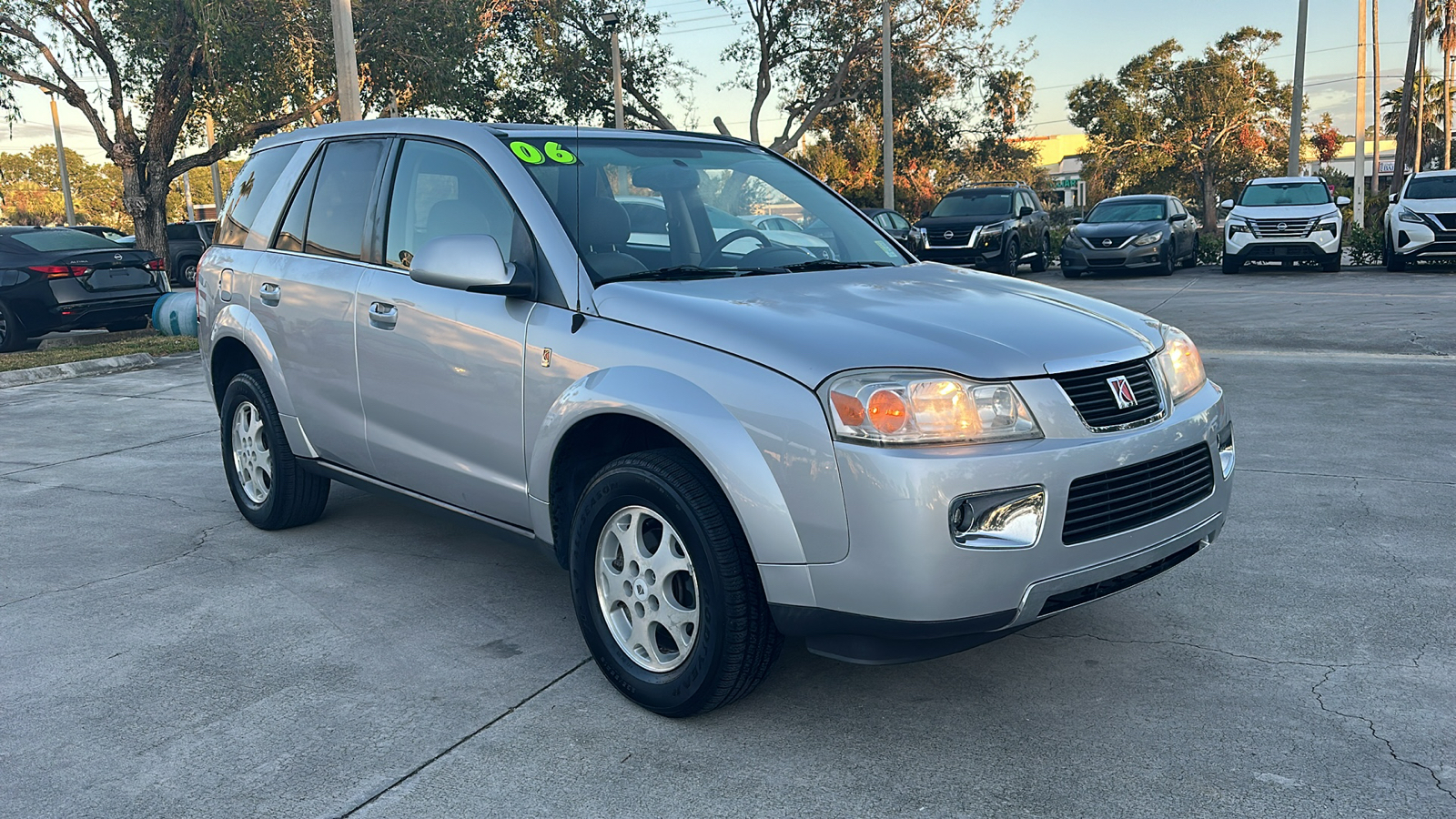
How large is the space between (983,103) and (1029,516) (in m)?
31.6

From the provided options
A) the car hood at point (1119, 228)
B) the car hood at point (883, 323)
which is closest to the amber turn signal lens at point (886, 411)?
Answer: the car hood at point (883, 323)

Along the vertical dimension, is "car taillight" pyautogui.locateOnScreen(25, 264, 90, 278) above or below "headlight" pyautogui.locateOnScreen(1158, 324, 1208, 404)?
above

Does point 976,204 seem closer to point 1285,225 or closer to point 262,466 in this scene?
point 1285,225

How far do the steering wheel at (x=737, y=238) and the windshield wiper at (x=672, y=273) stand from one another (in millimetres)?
152

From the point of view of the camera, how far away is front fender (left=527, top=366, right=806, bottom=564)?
9.90ft

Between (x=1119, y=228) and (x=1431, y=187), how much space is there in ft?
15.6

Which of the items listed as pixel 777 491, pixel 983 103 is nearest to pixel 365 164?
pixel 777 491

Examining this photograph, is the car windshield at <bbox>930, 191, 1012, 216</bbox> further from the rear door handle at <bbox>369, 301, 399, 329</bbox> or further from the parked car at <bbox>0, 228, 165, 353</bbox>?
the rear door handle at <bbox>369, 301, 399, 329</bbox>

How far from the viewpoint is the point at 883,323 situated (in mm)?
3268

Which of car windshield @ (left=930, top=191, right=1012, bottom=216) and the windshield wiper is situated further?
car windshield @ (left=930, top=191, right=1012, bottom=216)

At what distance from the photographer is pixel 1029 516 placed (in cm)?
295

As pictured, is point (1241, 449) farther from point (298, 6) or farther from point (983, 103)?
point (983, 103)

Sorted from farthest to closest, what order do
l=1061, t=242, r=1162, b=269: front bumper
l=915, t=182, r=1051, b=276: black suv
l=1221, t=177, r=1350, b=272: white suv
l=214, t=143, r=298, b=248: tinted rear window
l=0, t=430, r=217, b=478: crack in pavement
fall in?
l=915, t=182, r=1051, b=276: black suv < l=1061, t=242, r=1162, b=269: front bumper < l=1221, t=177, r=1350, b=272: white suv < l=0, t=430, r=217, b=478: crack in pavement < l=214, t=143, r=298, b=248: tinted rear window

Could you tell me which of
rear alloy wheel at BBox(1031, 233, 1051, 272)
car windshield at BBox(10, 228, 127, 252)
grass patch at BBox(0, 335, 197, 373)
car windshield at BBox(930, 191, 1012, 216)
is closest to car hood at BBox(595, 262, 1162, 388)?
grass patch at BBox(0, 335, 197, 373)
